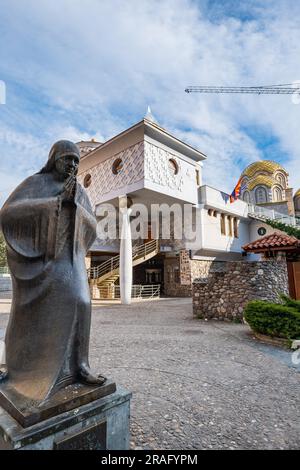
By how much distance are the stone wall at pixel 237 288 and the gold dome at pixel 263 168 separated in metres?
29.6

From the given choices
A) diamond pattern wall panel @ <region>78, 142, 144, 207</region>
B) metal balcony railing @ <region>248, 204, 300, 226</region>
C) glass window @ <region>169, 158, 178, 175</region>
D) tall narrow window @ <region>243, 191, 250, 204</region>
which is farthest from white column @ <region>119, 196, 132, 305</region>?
tall narrow window @ <region>243, 191, 250, 204</region>

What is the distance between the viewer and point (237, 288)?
29.5ft

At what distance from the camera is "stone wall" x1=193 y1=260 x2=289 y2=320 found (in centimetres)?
866

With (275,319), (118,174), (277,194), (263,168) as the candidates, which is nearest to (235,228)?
(118,174)

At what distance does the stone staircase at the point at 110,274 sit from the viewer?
17500 mm

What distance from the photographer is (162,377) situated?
4031 millimetres

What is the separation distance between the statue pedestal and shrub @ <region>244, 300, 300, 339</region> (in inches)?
208

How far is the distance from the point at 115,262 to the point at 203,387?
16.3 meters

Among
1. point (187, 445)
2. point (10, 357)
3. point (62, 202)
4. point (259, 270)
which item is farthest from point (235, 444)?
point (259, 270)

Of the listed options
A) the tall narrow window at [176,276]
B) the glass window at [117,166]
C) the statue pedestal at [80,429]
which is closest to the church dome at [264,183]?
the tall narrow window at [176,276]

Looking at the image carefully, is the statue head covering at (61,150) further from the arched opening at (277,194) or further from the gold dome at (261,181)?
the gold dome at (261,181)

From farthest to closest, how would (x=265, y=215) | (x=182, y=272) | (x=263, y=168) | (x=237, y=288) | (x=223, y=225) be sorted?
(x=263, y=168) < (x=265, y=215) < (x=223, y=225) < (x=182, y=272) < (x=237, y=288)

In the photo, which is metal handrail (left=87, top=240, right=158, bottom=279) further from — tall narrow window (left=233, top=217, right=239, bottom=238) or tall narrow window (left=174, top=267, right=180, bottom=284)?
tall narrow window (left=233, top=217, right=239, bottom=238)

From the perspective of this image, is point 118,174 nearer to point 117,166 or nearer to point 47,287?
point 117,166
